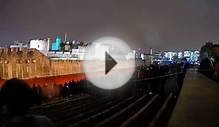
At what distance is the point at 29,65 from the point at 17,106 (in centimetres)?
4416

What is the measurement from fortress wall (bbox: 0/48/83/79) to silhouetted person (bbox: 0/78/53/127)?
126 feet

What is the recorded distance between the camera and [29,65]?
46.5 m

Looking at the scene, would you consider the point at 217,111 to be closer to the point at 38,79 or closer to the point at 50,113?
the point at 50,113

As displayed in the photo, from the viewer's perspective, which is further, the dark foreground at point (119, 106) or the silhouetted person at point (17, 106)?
the dark foreground at point (119, 106)

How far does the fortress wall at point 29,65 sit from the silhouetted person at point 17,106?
126 feet

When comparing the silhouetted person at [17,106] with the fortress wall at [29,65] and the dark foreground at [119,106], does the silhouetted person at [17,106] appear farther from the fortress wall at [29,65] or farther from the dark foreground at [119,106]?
the fortress wall at [29,65]

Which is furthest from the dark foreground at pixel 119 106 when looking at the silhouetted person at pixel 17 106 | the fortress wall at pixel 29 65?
the fortress wall at pixel 29 65

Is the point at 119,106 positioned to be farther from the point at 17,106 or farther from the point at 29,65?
the point at 29,65

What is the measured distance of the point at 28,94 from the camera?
3.32 meters

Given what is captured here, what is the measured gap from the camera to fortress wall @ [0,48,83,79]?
4271 centimetres

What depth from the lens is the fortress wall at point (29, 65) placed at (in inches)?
1681

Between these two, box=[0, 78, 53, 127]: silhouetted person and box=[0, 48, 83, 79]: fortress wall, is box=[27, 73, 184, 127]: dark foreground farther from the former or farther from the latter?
box=[0, 48, 83, 79]: fortress wall

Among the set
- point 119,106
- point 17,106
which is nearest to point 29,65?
point 119,106

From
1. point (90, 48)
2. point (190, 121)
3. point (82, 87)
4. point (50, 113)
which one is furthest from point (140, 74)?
point (90, 48)
